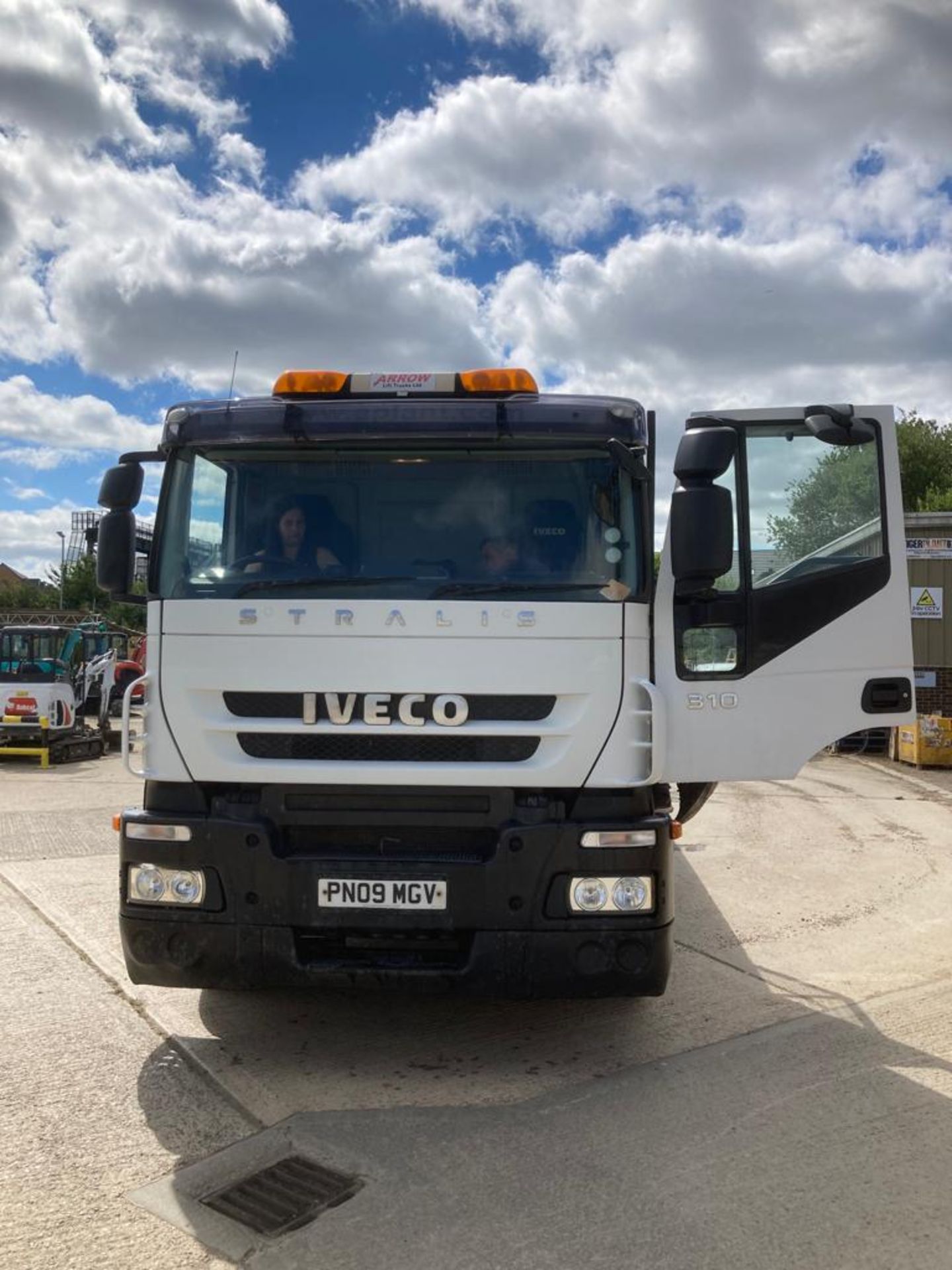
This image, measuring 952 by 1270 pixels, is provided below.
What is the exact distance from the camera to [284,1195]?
349cm

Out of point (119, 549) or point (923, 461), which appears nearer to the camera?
point (119, 549)

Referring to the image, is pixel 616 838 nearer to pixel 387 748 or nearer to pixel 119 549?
pixel 387 748

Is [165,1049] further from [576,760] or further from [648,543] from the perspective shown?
[648,543]

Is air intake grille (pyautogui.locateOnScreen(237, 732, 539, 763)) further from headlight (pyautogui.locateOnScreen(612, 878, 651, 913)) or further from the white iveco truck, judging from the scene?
headlight (pyautogui.locateOnScreen(612, 878, 651, 913))

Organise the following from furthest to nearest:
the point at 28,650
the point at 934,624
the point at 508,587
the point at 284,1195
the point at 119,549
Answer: the point at 934,624
the point at 28,650
the point at 119,549
the point at 508,587
the point at 284,1195

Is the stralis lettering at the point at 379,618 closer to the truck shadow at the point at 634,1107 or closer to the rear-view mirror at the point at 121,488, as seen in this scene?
the rear-view mirror at the point at 121,488

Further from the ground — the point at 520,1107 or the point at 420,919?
the point at 420,919

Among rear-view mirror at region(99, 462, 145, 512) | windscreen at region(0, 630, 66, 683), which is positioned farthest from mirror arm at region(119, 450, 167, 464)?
windscreen at region(0, 630, 66, 683)

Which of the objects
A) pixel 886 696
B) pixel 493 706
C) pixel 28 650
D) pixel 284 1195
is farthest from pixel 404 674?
pixel 28 650

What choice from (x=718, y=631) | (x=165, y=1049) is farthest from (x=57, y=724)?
(x=718, y=631)

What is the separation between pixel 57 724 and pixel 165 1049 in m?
14.0

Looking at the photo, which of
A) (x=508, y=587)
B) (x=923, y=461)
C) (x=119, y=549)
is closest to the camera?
(x=508, y=587)

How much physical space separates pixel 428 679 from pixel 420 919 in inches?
36.7

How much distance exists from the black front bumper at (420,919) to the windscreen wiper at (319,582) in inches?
35.9
